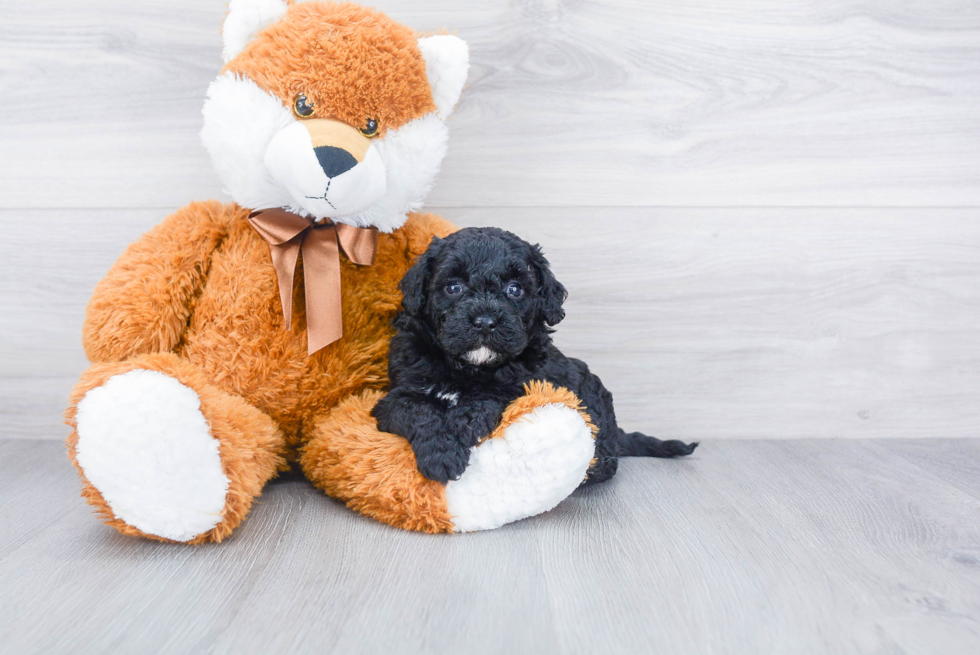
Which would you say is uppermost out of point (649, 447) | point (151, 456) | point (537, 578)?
point (151, 456)

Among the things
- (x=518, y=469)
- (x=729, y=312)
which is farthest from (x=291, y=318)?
(x=729, y=312)

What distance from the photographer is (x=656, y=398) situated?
140 centimetres

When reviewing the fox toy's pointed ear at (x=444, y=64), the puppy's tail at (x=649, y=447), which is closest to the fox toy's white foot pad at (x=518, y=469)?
the puppy's tail at (x=649, y=447)

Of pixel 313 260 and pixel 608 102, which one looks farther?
pixel 608 102

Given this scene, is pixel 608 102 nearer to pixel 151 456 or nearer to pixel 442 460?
pixel 442 460

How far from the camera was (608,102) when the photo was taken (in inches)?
51.7

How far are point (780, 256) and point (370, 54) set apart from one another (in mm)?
875

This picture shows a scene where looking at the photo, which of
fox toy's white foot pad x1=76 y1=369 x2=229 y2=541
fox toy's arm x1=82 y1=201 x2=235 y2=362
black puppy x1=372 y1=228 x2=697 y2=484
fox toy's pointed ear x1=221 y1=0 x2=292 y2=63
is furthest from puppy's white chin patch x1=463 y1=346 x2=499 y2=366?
fox toy's pointed ear x1=221 y1=0 x2=292 y2=63

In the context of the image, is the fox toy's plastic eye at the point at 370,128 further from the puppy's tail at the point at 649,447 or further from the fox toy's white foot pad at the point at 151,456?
the puppy's tail at the point at 649,447

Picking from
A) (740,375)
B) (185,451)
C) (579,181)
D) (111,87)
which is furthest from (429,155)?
(740,375)

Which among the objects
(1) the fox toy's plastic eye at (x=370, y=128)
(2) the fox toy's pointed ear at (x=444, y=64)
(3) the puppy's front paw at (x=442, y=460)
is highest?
(2) the fox toy's pointed ear at (x=444, y=64)

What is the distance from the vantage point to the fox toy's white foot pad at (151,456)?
31.4 inches

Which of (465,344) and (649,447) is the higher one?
(465,344)

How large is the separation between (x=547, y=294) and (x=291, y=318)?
15.2 inches
